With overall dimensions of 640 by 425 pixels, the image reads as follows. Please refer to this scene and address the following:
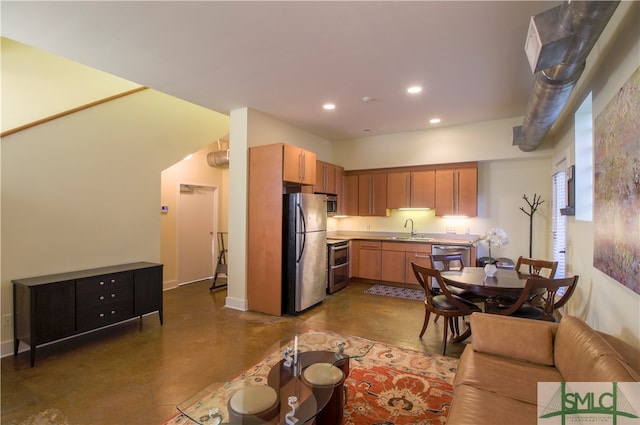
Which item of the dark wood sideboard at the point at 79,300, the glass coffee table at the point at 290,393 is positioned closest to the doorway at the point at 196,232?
the dark wood sideboard at the point at 79,300

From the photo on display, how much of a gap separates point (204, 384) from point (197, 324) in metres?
1.45

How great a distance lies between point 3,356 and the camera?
9.52ft

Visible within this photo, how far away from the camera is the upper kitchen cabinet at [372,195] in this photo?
20.1ft

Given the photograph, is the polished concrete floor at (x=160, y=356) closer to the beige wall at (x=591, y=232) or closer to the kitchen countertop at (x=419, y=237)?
the beige wall at (x=591, y=232)

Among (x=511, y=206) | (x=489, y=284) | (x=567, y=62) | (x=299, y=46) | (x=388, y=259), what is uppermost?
(x=299, y=46)

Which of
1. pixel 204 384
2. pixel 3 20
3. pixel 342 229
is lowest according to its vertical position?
pixel 204 384

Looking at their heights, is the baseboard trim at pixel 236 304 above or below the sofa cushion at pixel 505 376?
below

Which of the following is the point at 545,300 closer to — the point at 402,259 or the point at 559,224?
the point at 559,224

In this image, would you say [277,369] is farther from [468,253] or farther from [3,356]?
[468,253]

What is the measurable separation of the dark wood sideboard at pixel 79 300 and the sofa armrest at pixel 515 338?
3574mm

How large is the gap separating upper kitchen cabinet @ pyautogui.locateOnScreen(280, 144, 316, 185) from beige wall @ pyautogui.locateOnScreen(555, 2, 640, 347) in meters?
3.24

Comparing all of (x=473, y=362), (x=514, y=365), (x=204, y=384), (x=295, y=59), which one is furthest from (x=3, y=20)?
(x=514, y=365)

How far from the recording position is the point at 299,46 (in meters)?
2.75

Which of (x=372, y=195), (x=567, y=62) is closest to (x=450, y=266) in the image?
(x=372, y=195)
